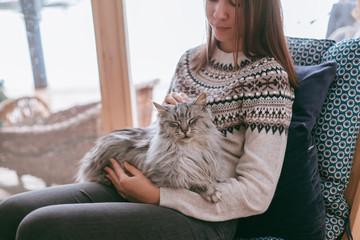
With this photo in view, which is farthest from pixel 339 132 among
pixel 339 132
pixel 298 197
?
pixel 298 197

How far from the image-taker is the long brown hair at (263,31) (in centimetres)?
109

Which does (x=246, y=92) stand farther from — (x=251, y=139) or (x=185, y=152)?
(x=185, y=152)

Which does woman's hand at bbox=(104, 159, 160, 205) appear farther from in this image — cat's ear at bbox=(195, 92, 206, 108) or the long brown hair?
the long brown hair

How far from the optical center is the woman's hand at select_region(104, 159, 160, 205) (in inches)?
39.9

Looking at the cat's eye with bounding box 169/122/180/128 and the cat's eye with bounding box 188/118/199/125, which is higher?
the cat's eye with bounding box 188/118/199/125

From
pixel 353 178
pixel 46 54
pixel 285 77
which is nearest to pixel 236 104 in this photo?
pixel 285 77

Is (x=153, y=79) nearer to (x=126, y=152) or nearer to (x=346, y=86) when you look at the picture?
(x=126, y=152)

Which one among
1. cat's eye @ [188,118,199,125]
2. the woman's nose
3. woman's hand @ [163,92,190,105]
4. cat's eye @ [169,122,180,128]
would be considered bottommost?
cat's eye @ [169,122,180,128]

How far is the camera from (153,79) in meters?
1.99

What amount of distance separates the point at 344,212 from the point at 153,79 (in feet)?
4.80

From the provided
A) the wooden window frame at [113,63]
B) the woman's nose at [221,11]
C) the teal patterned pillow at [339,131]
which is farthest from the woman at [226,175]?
the wooden window frame at [113,63]

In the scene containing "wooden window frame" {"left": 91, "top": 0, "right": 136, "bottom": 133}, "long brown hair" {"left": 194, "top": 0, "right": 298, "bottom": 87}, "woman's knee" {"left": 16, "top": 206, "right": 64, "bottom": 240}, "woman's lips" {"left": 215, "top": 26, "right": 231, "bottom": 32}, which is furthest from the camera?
"wooden window frame" {"left": 91, "top": 0, "right": 136, "bottom": 133}

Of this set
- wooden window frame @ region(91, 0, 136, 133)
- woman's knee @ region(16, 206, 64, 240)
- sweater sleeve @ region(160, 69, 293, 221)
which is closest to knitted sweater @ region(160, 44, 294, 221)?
sweater sleeve @ region(160, 69, 293, 221)

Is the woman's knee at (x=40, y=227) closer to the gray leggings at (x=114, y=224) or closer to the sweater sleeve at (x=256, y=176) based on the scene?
the gray leggings at (x=114, y=224)
